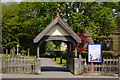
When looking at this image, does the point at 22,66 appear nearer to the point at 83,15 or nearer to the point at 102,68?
the point at 102,68

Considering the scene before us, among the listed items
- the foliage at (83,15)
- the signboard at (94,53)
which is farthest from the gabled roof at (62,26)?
the foliage at (83,15)

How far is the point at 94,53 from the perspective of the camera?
22.1 meters

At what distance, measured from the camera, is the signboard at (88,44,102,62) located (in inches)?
867

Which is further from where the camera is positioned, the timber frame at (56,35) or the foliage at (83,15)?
the foliage at (83,15)

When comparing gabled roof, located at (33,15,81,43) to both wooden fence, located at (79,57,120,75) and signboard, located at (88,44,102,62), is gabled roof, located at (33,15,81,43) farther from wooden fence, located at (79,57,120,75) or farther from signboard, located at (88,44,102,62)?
wooden fence, located at (79,57,120,75)

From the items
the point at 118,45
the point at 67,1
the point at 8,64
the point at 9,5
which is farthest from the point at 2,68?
the point at 9,5

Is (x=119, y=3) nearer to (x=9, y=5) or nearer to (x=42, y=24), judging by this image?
(x=42, y=24)

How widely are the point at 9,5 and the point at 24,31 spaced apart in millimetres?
7732

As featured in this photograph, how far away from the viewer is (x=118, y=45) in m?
48.2

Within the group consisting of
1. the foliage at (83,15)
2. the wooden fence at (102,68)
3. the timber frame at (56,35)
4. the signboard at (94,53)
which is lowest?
the wooden fence at (102,68)

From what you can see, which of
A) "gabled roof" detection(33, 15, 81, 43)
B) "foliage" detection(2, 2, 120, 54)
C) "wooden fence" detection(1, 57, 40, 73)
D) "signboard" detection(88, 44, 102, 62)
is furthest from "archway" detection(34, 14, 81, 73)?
"foliage" detection(2, 2, 120, 54)

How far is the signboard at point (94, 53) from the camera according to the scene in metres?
22.0

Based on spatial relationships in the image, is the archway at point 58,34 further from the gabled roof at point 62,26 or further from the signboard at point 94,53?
the signboard at point 94,53

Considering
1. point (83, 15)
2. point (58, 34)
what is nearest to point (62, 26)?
point (58, 34)
